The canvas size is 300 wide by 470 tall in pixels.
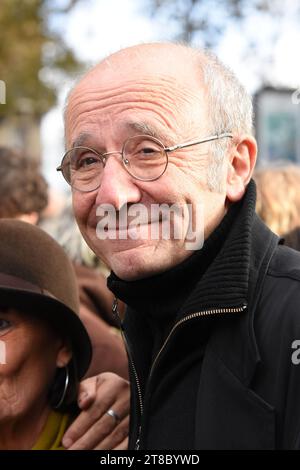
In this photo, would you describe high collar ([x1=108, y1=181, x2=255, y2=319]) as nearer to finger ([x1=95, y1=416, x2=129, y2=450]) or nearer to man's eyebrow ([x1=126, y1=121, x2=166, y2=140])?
man's eyebrow ([x1=126, y1=121, x2=166, y2=140])

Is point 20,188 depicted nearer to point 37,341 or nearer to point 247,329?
point 37,341

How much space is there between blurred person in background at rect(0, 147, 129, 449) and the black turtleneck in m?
0.42

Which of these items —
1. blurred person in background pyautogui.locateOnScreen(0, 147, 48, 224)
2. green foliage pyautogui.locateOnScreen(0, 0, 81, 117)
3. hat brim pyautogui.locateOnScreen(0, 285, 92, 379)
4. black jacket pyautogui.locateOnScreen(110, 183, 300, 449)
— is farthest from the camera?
green foliage pyautogui.locateOnScreen(0, 0, 81, 117)

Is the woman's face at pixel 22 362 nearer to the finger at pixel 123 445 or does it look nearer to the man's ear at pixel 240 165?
the finger at pixel 123 445

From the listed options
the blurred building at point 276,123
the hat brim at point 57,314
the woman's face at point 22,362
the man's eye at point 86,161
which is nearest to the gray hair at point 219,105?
the man's eye at point 86,161

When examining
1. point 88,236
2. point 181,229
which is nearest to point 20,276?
point 88,236

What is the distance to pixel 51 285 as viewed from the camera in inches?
94.9

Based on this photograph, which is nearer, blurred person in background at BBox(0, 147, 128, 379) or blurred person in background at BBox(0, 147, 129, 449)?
blurred person in background at BBox(0, 147, 129, 449)

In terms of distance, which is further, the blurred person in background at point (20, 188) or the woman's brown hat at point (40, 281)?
the blurred person in background at point (20, 188)

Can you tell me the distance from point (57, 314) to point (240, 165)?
2.77 feet

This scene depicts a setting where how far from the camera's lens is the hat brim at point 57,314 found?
2.28 metres

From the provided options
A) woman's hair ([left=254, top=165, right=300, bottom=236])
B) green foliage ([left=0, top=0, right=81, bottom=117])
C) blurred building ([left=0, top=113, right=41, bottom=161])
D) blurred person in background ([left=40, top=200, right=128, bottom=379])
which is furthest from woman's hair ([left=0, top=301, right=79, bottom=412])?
blurred building ([left=0, top=113, right=41, bottom=161])

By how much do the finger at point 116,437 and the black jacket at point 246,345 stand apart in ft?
1.42

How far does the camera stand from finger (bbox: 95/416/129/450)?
2.32 metres
